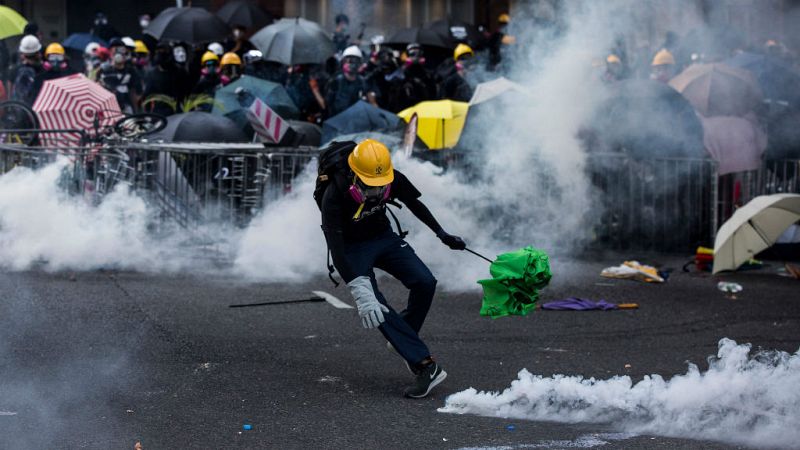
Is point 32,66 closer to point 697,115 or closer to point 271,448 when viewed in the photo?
point 697,115

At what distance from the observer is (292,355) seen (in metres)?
7.40

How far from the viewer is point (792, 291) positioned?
10125 millimetres

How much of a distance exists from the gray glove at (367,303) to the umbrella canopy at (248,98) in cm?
789

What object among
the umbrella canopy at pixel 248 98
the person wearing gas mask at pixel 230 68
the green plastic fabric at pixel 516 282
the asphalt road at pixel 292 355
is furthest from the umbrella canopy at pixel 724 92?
the green plastic fabric at pixel 516 282

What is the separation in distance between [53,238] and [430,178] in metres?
3.37

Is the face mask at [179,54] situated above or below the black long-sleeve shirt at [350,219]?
above

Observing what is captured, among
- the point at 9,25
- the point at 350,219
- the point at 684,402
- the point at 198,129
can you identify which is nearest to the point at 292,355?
the point at 350,219

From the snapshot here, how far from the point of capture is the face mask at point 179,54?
53.4 feet

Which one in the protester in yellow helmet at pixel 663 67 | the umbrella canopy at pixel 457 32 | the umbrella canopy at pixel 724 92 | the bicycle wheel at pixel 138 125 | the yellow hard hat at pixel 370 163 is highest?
the umbrella canopy at pixel 457 32

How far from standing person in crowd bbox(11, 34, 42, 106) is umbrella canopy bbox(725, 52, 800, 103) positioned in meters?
8.03

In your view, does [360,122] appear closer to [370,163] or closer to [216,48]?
[216,48]

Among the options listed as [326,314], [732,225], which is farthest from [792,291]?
[326,314]

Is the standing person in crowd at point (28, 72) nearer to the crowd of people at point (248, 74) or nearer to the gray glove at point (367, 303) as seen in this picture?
the crowd of people at point (248, 74)

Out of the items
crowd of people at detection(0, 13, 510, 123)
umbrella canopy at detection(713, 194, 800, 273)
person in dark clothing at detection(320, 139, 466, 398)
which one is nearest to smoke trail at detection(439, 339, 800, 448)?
person in dark clothing at detection(320, 139, 466, 398)
